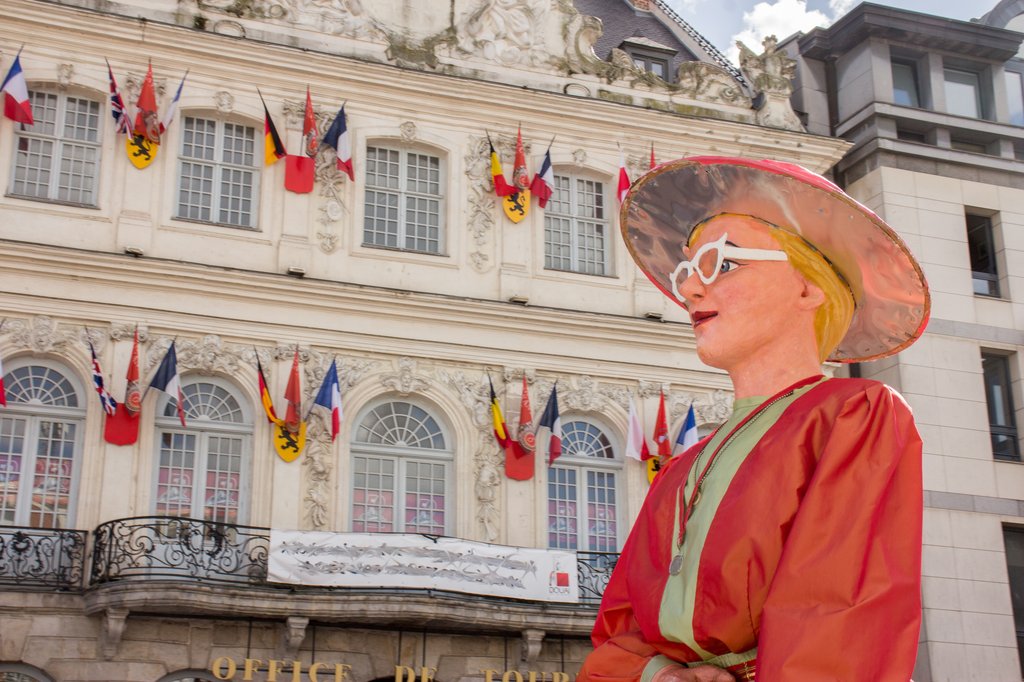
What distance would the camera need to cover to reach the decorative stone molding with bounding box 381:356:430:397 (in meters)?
19.1

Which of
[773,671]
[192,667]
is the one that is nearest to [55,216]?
[192,667]

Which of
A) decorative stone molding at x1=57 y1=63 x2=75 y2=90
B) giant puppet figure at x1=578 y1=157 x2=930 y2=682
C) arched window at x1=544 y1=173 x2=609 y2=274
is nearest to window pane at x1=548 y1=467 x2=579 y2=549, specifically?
arched window at x1=544 y1=173 x2=609 y2=274

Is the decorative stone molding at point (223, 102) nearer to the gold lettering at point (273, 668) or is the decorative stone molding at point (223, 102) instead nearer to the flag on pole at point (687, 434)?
the gold lettering at point (273, 668)

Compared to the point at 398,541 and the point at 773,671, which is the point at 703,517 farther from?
the point at 398,541

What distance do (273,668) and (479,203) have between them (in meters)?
6.82

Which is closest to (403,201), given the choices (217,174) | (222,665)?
(217,174)

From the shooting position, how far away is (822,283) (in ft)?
19.5

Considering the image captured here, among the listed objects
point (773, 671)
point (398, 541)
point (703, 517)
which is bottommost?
point (773, 671)

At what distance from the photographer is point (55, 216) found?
18172mm

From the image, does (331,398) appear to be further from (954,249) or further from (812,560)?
(812,560)

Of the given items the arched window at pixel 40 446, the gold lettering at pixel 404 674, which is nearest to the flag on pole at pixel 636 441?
the gold lettering at pixel 404 674

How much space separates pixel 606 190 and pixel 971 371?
6.02m

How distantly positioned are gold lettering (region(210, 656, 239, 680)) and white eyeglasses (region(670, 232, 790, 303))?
40.1 ft

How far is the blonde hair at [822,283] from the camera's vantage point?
233 inches
